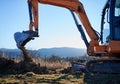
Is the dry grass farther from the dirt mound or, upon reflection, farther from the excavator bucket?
the dirt mound

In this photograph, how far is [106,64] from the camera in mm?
10938

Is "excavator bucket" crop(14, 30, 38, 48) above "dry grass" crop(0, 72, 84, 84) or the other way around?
above

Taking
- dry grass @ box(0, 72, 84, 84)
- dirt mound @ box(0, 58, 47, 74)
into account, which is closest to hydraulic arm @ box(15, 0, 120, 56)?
dry grass @ box(0, 72, 84, 84)

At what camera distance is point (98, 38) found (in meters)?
15.7

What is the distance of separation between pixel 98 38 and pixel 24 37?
3499 millimetres

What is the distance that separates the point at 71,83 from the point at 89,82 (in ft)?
2.81

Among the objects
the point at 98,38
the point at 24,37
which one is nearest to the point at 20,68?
the point at 24,37

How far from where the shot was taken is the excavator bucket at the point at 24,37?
51.8ft

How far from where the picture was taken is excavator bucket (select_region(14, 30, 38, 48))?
15.8m

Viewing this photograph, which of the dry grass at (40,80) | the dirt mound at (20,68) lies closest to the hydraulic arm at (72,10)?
the dry grass at (40,80)

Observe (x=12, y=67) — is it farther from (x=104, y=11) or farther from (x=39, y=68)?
(x=104, y=11)

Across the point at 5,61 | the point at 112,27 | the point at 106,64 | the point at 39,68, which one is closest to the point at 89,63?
the point at 106,64

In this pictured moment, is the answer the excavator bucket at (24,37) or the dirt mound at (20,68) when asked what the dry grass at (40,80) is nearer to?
the excavator bucket at (24,37)

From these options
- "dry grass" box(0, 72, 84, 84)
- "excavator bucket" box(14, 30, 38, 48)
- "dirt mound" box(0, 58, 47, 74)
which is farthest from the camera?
"dirt mound" box(0, 58, 47, 74)
